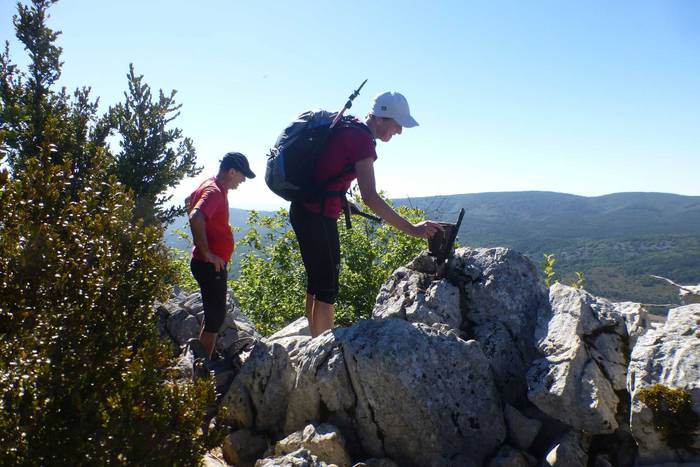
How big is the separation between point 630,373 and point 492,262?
8.32 feet

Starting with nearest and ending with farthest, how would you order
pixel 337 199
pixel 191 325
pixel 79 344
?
pixel 79 344 < pixel 337 199 < pixel 191 325

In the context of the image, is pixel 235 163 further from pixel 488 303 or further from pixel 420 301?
pixel 488 303

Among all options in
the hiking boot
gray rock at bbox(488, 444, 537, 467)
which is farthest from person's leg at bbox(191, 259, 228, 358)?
gray rock at bbox(488, 444, 537, 467)

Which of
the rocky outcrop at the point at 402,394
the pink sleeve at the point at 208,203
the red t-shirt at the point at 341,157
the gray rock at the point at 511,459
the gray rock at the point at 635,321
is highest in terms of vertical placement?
the red t-shirt at the point at 341,157

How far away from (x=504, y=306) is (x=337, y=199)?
2.92 m

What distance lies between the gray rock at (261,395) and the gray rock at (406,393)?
293 millimetres

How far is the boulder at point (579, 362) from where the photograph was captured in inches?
212

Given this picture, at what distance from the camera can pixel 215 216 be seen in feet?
23.0

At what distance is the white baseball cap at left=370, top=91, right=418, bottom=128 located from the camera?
6352 millimetres

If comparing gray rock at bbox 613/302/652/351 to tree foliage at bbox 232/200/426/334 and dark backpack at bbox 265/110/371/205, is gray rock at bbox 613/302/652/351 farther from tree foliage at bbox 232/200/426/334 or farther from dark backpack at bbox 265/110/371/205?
tree foliage at bbox 232/200/426/334

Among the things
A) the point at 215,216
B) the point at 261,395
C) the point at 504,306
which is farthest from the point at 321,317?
the point at 504,306

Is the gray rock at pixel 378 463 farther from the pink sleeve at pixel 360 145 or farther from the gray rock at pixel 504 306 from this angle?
the pink sleeve at pixel 360 145

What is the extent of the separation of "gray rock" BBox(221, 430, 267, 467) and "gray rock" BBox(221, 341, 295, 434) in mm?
188

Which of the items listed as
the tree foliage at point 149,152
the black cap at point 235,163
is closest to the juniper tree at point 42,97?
the tree foliage at point 149,152
